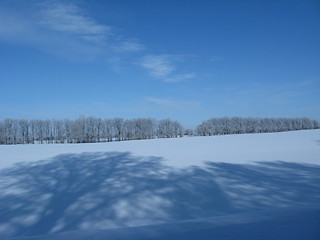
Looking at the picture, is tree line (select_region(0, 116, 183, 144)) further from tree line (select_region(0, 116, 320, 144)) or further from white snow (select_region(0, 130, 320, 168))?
white snow (select_region(0, 130, 320, 168))

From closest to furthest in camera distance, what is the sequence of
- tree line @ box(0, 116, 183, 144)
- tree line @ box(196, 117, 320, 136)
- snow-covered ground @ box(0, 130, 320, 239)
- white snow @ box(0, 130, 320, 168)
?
snow-covered ground @ box(0, 130, 320, 239) < white snow @ box(0, 130, 320, 168) < tree line @ box(0, 116, 183, 144) < tree line @ box(196, 117, 320, 136)

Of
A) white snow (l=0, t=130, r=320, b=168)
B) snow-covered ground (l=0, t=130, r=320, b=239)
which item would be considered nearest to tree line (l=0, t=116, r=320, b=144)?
white snow (l=0, t=130, r=320, b=168)

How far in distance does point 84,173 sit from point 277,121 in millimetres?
54487

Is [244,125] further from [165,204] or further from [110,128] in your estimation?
[165,204]

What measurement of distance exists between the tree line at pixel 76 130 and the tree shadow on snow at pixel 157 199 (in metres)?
33.0

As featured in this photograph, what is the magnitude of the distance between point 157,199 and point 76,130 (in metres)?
36.6

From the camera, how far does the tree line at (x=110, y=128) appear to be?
35.4 meters

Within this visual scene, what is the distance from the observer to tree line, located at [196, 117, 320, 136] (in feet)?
152

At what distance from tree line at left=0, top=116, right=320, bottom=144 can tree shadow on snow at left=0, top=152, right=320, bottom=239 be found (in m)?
33.2

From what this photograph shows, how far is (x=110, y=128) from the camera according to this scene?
39.7 m

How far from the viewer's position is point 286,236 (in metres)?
1.74

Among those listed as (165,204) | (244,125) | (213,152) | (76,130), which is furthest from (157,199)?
(244,125)

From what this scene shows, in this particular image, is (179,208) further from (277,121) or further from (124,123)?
(277,121)

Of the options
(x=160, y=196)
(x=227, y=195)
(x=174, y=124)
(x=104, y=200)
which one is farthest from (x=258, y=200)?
(x=174, y=124)
